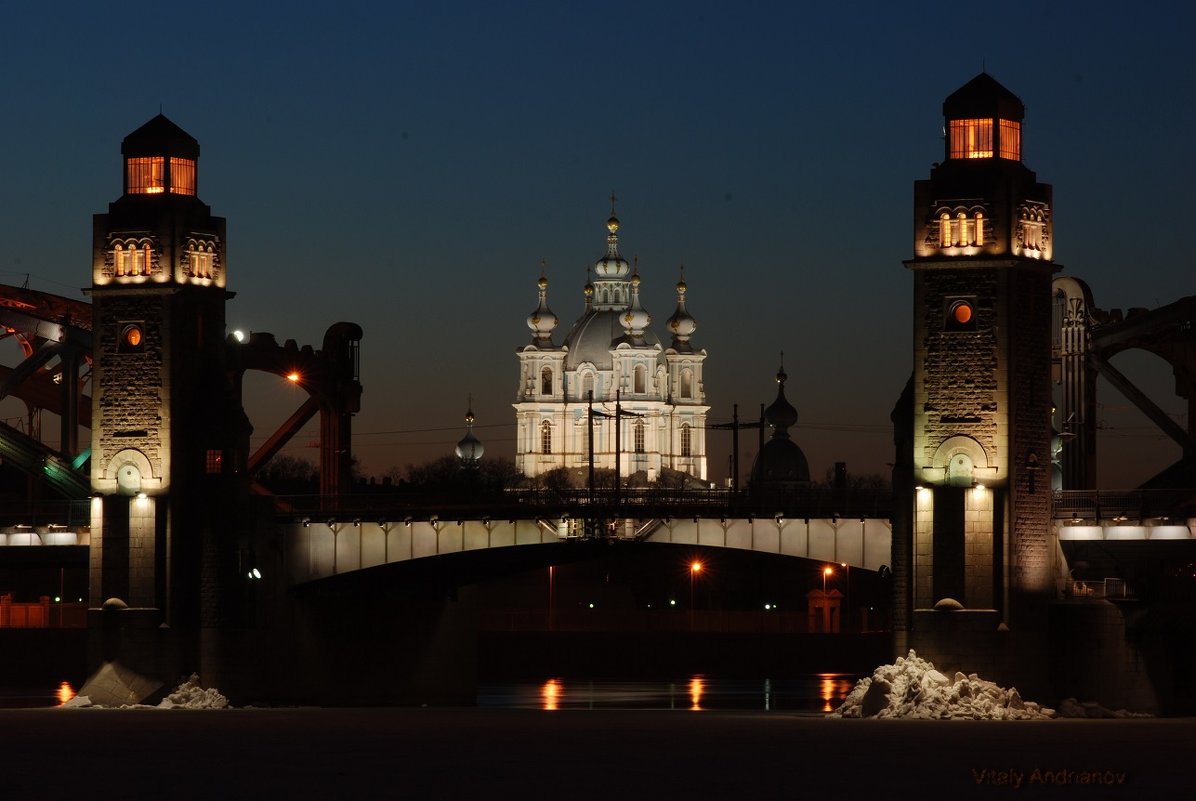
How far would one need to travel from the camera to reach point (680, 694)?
394 ft

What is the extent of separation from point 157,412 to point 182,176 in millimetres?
7983

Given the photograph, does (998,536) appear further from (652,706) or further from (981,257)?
(652,706)

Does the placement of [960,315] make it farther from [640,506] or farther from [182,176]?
[182,176]

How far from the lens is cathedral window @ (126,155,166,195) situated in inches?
3684

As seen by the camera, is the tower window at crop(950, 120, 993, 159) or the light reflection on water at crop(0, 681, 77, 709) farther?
the light reflection on water at crop(0, 681, 77, 709)

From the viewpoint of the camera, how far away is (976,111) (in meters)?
83.5

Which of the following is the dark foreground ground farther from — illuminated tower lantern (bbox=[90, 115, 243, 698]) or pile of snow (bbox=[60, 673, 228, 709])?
illuminated tower lantern (bbox=[90, 115, 243, 698])

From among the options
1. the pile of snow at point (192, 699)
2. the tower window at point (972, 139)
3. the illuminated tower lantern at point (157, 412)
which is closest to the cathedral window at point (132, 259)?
the illuminated tower lantern at point (157, 412)

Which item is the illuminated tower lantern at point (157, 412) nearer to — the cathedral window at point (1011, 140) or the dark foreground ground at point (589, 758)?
the dark foreground ground at point (589, 758)

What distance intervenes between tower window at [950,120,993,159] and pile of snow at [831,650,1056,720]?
49.9 ft

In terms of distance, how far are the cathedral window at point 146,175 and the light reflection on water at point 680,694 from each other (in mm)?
22955

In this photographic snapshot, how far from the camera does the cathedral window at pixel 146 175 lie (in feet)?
307

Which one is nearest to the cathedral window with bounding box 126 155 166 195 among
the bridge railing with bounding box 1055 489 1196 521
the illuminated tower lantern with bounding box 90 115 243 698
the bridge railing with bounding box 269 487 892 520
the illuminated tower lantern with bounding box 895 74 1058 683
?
the illuminated tower lantern with bounding box 90 115 243 698

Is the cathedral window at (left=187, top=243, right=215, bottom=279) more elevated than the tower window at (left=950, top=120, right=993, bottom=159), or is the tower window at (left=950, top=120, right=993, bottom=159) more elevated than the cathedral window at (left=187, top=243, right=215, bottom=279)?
the tower window at (left=950, top=120, right=993, bottom=159)
